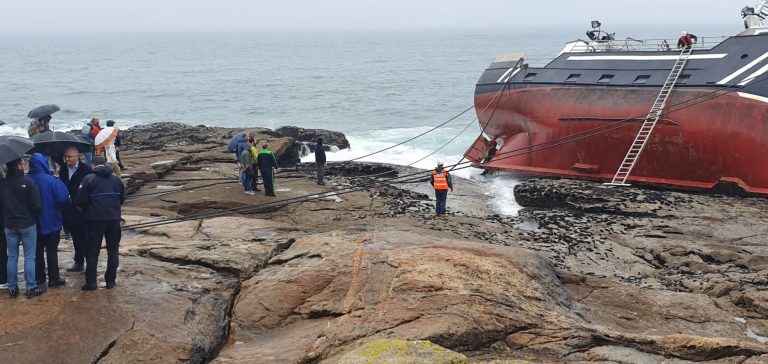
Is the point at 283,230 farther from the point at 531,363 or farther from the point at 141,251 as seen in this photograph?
the point at 531,363

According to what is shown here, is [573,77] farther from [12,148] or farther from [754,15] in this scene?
[12,148]

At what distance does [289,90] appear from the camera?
59625 mm

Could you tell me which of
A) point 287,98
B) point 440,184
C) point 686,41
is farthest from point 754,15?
point 287,98

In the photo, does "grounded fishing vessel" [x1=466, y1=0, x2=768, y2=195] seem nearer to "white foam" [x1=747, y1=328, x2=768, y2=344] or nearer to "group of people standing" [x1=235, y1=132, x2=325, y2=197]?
"group of people standing" [x1=235, y1=132, x2=325, y2=197]

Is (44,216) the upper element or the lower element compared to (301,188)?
upper

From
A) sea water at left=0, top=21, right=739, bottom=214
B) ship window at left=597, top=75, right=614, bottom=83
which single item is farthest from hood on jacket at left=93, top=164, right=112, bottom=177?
ship window at left=597, top=75, right=614, bottom=83

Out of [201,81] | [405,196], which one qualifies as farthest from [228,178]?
[201,81]

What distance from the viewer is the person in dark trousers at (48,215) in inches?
257

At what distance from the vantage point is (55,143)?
25.0 feet

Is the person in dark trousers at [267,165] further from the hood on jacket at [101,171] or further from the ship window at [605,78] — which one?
the ship window at [605,78]

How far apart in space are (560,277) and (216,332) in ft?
12.7

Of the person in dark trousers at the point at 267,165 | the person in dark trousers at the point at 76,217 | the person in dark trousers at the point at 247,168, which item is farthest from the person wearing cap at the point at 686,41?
the person in dark trousers at the point at 76,217

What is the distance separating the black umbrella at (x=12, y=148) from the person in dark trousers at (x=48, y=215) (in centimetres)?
28

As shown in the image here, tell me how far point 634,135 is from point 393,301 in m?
12.5
